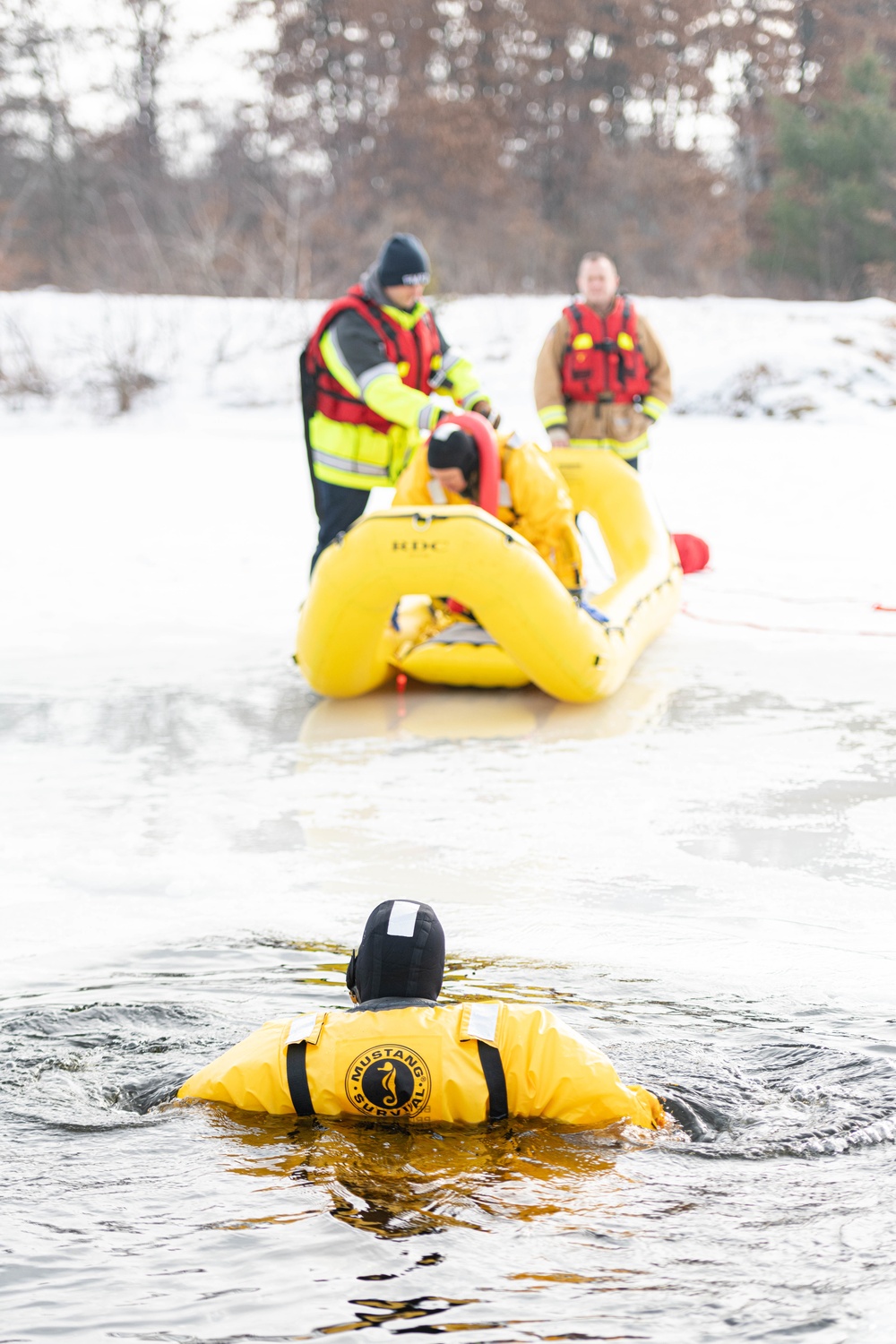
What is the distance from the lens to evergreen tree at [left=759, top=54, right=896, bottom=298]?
20.7 metres

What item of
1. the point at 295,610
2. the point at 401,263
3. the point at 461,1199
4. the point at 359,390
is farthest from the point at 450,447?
the point at 461,1199

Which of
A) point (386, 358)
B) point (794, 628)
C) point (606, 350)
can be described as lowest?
point (794, 628)

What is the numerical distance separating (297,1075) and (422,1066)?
0.21 metres

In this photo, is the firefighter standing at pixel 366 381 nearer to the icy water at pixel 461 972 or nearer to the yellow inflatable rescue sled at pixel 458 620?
the yellow inflatable rescue sled at pixel 458 620

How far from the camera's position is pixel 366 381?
5695 mm

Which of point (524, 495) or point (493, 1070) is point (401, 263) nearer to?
point (524, 495)

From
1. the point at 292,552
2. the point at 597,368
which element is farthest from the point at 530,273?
the point at 597,368

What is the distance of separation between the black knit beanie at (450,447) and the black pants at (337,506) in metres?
0.58

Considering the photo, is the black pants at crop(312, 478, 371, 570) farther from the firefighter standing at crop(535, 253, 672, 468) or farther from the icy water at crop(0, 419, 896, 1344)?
the firefighter standing at crop(535, 253, 672, 468)

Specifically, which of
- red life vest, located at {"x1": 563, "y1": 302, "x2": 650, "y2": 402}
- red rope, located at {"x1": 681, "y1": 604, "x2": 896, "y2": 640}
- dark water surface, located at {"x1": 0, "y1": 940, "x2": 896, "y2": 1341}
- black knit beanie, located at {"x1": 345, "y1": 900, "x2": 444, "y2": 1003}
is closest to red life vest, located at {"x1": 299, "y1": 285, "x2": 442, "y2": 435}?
red life vest, located at {"x1": 563, "y1": 302, "x2": 650, "y2": 402}

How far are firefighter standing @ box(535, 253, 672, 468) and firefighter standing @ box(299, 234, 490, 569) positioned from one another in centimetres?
107

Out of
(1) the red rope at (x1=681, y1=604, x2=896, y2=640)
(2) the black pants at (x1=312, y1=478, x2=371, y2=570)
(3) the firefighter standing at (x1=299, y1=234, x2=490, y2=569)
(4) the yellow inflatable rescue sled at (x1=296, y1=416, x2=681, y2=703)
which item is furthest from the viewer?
(1) the red rope at (x1=681, y1=604, x2=896, y2=640)

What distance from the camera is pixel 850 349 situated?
15.0m

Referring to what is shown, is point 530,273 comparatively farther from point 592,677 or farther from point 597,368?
point 592,677
